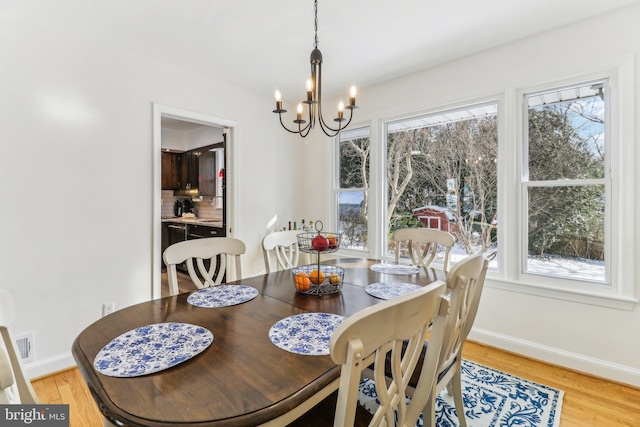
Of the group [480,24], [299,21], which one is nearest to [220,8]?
[299,21]

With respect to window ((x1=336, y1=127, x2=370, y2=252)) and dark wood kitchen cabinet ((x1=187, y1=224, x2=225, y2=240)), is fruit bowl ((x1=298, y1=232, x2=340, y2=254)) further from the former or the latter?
dark wood kitchen cabinet ((x1=187, y1=224, x2=225, y2=240))

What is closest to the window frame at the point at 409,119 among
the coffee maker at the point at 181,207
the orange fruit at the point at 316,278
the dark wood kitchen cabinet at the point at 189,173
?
the orange fruit at the point at 316,278

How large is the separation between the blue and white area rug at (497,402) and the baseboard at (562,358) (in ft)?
1.29

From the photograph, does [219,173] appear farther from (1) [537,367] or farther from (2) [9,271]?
(1) [537,367]

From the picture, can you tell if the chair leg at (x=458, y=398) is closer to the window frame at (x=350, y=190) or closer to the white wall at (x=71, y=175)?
the window frame at (x=350, y=190)

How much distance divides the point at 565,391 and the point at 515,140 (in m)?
1.86

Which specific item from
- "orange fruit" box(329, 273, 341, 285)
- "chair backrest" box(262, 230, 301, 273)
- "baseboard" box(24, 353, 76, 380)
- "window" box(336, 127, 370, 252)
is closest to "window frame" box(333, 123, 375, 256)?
"window" box(336, 127, 370, 252)

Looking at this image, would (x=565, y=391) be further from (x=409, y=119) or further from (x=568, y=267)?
(x=409, y=119)

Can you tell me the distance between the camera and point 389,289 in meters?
1.67

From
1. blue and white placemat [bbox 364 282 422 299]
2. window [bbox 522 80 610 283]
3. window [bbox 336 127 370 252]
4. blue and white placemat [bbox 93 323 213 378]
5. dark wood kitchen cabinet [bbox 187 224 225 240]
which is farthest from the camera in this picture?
dark wood kitchen cabinet [bbox 187 224 225 240]

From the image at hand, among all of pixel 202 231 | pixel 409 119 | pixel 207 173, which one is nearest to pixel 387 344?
pixel 409 119

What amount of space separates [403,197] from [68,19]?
317cm

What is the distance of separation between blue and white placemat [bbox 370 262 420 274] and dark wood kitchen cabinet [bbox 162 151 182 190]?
4.63 m

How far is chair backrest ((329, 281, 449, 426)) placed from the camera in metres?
0.65
